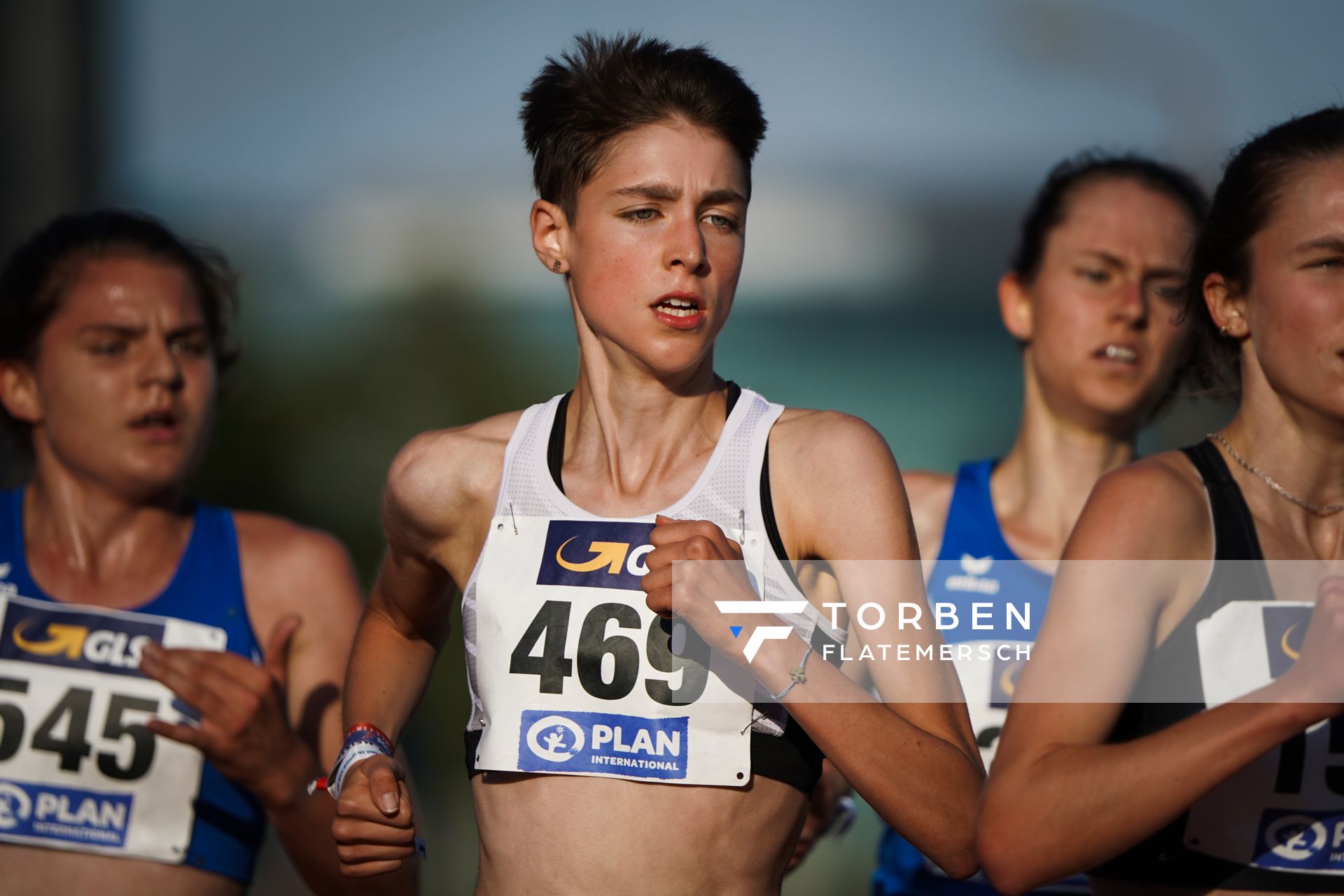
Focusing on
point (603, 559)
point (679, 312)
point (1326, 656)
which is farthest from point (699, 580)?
point (1326, 656)

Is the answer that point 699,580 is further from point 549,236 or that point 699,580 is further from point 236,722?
point 236,722

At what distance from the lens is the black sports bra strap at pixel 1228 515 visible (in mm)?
2430

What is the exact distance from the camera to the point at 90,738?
3.41m

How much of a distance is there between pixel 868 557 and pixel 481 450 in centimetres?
82

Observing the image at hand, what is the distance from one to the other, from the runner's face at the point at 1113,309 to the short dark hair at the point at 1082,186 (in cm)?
5

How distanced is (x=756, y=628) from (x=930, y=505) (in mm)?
1747

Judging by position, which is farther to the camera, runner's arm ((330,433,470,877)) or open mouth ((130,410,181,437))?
open mouth ((130,410,181,437))

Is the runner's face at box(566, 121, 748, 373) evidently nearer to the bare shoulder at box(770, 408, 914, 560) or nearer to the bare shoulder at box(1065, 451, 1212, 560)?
the bare shoulder at box(770, 408, 914, 560)

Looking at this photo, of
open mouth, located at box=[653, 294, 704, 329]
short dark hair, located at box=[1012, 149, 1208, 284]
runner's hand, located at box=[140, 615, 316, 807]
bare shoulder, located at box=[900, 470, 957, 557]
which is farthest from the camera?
short dark hair, located at box=[1012, 149, 1208, 284]

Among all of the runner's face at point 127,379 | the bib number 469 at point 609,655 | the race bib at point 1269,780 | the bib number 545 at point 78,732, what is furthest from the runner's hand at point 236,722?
the race bib at point 1269,780

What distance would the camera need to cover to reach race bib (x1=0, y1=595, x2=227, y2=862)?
3338 mm

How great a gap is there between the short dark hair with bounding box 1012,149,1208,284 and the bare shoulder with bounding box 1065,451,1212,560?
5.19ft

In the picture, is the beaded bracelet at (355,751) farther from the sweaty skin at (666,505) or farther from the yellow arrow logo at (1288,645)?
the yellow arrow logo at (1288,645)

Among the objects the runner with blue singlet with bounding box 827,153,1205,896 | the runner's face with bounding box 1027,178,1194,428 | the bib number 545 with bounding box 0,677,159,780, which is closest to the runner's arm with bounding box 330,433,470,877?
the bib number 545 with bounding box 0,677,159,780
